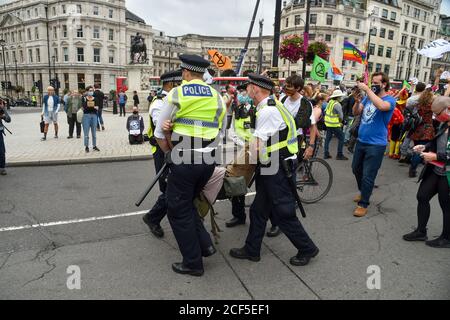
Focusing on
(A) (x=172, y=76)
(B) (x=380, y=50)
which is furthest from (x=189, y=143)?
(B) (x=380, y=50)

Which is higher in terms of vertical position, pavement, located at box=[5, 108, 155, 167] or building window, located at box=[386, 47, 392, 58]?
building window, located at box=[386, 47, 392, 58]

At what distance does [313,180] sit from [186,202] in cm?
320

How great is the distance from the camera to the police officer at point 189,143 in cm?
311

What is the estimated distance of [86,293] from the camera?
296 cm

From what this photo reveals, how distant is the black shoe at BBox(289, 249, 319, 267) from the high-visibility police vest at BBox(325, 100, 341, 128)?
21.0 feet

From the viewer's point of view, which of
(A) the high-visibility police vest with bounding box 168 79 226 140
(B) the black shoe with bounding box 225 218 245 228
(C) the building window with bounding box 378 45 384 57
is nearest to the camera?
(A) the high-visibility police vest with bounding box 168 79 226 140

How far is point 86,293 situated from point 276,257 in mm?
2009

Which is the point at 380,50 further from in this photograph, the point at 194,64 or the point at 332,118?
the point at 194,64

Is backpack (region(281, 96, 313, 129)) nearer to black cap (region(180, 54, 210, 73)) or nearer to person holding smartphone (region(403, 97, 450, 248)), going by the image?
person holding smartphone (region(403, 97, 450, 248))

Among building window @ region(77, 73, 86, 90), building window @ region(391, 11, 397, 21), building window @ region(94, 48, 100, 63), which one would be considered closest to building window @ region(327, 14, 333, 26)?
building window @ region(391, 11, 397, 21)

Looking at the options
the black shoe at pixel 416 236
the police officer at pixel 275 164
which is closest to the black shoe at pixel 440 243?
the black shoe at pixel 416 236

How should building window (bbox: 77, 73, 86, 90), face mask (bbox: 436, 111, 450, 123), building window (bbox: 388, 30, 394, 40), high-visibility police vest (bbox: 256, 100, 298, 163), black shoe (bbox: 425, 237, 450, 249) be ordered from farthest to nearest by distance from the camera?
building window (bbox: 388, 30, 394, 40)
building window (bbox: 77, 73, 86, 90)
black shoe (bbox: 425, 237, 450, 249)
face mask (bbox: 436, 111, 450, 123)
high-visibility police vest (bbox: 256, 100, 298, 163)

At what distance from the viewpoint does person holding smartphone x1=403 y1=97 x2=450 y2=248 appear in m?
3.81

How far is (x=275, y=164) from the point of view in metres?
3.51
